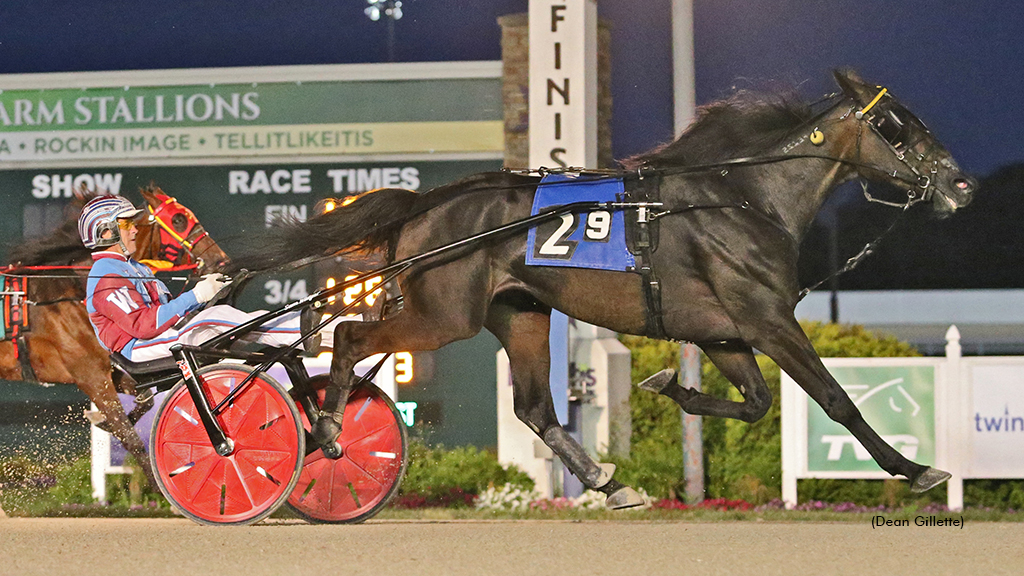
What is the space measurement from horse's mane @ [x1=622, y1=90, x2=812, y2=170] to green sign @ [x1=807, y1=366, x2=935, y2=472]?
96.9 inches

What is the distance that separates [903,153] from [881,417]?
276cm

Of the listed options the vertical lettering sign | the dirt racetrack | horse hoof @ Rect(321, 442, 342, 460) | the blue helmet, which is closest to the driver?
the blue helmet

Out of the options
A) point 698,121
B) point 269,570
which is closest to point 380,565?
point 269,570

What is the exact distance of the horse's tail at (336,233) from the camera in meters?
5.92

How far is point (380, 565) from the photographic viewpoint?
185 inches

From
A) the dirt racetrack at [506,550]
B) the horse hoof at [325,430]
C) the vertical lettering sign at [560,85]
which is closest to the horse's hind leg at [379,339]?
the horse hoof at [325,430]

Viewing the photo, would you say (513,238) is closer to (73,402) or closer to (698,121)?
(698,121)

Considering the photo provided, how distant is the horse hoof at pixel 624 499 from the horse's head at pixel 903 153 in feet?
5.45

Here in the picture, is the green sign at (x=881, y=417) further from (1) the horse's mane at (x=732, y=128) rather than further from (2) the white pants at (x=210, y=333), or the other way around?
(2) the white pants at (x=210, y=333)

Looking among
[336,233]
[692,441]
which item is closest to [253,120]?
[692,441]

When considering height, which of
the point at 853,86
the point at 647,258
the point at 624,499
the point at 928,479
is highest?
the point at 853,86

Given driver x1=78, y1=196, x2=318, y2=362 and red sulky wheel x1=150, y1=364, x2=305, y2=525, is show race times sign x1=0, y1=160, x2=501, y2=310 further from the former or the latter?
red sulky wheel x1=150, y1=364, x2=305, y2=525

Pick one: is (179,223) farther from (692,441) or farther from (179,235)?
(692,441)

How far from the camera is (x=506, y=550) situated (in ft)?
16.8
